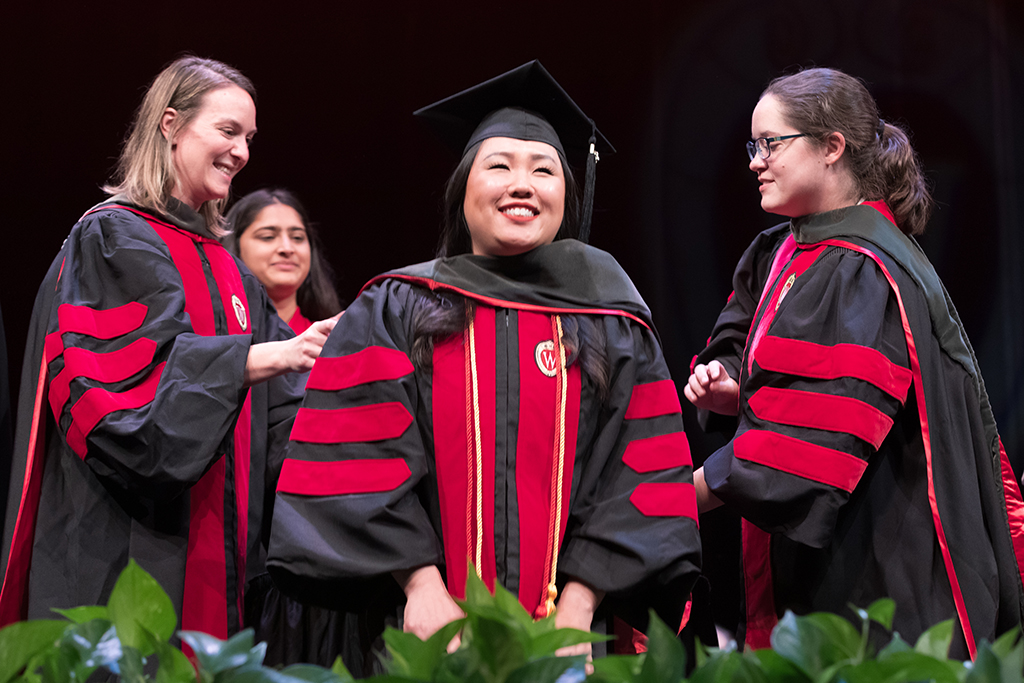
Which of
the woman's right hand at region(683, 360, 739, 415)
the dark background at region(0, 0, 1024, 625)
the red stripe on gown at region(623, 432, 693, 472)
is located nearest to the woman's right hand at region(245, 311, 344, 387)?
the red stripe on gown at region(623, 432, 693, 472)

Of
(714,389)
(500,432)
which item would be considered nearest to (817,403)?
(714,389)

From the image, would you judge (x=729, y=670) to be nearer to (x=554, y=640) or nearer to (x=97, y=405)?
(x=554, y=640)

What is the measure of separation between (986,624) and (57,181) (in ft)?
13.1

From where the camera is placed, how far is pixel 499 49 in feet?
14.1

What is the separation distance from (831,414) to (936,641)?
41.8 inches

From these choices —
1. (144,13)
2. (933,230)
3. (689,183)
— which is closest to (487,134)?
(689,183)

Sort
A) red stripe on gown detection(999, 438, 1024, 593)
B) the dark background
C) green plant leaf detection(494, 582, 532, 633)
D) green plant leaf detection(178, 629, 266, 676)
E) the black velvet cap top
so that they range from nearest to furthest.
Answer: green plant leaf detection(178, 629, 266, 676) → green plant leaf detection(494, 582, 532, 633) → the black velvet cap top → red stripe on gown detection(999, 438, 1024, 593) → the dark background

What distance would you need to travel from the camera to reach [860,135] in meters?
2.51

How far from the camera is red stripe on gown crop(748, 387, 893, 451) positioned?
6.93 feet

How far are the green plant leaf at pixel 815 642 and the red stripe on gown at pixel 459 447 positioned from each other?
33.0 inches

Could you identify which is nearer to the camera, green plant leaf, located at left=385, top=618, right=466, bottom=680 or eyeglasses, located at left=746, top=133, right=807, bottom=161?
green plant leaf, located at left=385, top=618, right=466, bottom=680

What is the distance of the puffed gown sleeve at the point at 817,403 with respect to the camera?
82.4 inches

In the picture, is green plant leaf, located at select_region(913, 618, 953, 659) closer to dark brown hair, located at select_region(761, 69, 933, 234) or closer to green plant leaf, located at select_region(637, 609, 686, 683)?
green plant leaf, located at select_region(637, 609, 686, 683)

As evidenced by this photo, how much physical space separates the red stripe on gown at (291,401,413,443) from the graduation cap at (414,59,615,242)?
0.64 m
